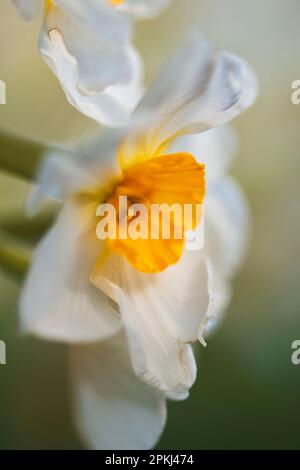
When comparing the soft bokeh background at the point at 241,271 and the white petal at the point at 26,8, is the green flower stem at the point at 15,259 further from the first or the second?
the white petal at the point at 26,8

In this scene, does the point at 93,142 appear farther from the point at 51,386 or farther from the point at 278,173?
the point at 278,173

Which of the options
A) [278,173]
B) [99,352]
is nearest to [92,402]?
[99,352]

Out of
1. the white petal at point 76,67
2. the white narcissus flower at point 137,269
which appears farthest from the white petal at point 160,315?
the white petal at point 76,67

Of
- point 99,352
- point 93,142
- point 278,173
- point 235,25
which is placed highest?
point 235,25

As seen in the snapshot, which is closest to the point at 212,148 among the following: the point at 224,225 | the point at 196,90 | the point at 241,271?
the point at 224,225

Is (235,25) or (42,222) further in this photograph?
(235,25)

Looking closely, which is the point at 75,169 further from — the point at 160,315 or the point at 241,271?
the point at 241,271

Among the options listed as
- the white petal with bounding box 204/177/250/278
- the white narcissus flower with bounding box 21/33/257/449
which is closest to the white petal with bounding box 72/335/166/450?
the white narcissus flower with bounding box 21/33/257/449
